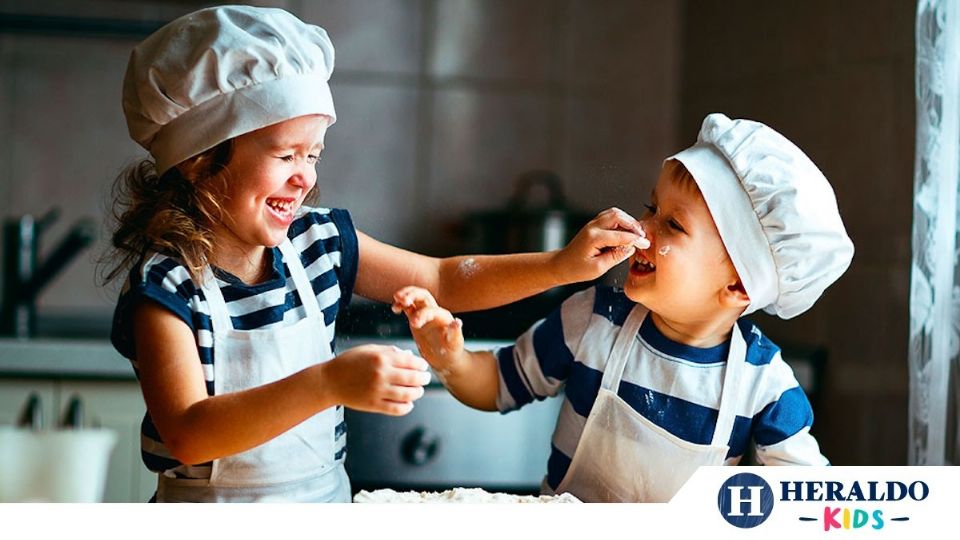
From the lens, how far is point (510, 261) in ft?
2.00

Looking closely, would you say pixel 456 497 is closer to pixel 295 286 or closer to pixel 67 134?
pixel 295 286

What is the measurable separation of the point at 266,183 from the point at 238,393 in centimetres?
11

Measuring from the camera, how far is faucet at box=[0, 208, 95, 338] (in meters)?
0.65

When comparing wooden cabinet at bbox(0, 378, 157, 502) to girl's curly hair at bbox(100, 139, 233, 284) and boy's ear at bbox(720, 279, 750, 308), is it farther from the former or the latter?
boy's ear at bbox(720, 279, 750, 308)

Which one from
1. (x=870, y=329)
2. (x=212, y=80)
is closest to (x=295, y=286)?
(x=212, y=80)

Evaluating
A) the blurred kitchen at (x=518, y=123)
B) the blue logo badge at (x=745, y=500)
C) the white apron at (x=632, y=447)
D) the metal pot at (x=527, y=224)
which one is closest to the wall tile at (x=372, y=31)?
the blurred kitchen at (x=518, y=123)

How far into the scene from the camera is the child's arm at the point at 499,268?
596 mm

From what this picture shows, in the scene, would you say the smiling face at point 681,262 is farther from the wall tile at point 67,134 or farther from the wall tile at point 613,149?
the wall tile at point 67,134

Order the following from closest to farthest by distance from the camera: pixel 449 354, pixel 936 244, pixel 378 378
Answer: pixel 378 378, pixel 449 354, pixel 936 244

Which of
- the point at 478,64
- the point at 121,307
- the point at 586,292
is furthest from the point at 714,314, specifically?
the point at 121,307

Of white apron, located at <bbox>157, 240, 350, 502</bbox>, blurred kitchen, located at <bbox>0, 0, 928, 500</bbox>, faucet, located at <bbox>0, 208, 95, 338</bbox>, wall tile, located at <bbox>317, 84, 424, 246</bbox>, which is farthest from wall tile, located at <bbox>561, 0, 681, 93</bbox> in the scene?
faucet, located at <bbox>0, 208, 95, 338</bbox>

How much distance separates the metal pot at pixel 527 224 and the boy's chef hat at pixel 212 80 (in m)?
0.13

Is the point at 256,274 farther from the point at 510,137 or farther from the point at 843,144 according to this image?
the point at 843,144

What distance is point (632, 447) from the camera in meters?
0.61
